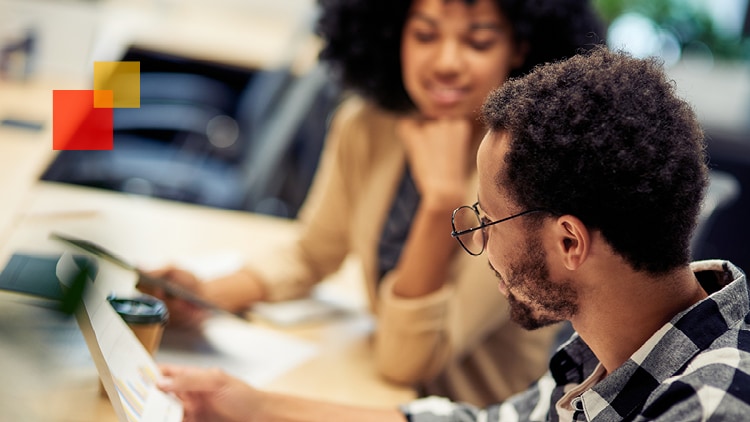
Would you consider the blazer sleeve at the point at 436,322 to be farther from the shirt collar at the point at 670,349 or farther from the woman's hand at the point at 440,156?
the shirt collar at the point at 670,349

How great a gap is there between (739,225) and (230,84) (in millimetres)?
2378

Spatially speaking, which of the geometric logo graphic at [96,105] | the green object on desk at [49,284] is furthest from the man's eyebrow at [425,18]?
the green object on desk at [49,284]

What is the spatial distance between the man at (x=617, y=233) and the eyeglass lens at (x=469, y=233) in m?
0.01

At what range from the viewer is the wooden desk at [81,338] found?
71 cm

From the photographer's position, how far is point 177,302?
1.32 meters

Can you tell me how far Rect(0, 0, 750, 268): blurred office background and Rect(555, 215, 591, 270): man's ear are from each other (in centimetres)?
78

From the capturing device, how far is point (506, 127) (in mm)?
753

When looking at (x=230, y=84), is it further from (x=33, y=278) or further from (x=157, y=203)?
(x=33, y=278)

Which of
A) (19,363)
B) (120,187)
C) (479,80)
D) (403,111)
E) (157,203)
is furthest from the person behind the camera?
(120,187)

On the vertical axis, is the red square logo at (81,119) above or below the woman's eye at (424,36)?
below

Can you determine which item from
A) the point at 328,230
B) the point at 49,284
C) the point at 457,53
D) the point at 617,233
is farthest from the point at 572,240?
the point at 328,230

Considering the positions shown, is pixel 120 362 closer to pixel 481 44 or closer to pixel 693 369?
pixel 693 369

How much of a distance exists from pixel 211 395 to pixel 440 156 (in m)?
0.56

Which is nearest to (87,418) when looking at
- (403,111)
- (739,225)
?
(403,111)
